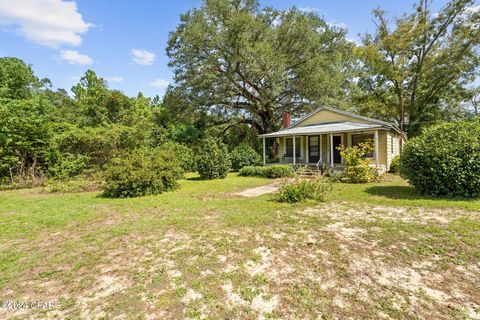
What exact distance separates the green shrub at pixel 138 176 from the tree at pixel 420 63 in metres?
20.4

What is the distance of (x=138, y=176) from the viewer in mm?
8797

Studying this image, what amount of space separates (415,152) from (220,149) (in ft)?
30.8

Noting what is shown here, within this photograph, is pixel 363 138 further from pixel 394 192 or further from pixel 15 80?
pixel 15 80

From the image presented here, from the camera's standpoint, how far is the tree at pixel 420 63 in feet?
64.3

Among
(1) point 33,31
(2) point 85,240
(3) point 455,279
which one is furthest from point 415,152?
(1) point 33,31

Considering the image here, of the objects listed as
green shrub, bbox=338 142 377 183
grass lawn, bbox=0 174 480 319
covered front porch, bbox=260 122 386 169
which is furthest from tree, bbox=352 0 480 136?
grass lawn, bbox=0 174 480 319

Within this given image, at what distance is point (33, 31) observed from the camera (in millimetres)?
12070

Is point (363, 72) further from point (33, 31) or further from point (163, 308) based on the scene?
point (163, 308)

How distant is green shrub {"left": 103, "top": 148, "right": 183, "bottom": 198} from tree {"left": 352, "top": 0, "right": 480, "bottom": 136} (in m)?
20.4

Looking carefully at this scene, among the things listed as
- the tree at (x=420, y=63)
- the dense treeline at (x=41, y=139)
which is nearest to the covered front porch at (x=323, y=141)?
the dense treeline at (x=41, y=139)

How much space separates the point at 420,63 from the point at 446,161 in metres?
19.6

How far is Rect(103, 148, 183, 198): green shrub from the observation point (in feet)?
28.8

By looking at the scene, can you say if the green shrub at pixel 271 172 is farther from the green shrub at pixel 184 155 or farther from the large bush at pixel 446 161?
the large bush at pixel 446 161

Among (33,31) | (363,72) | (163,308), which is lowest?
(163,308)
